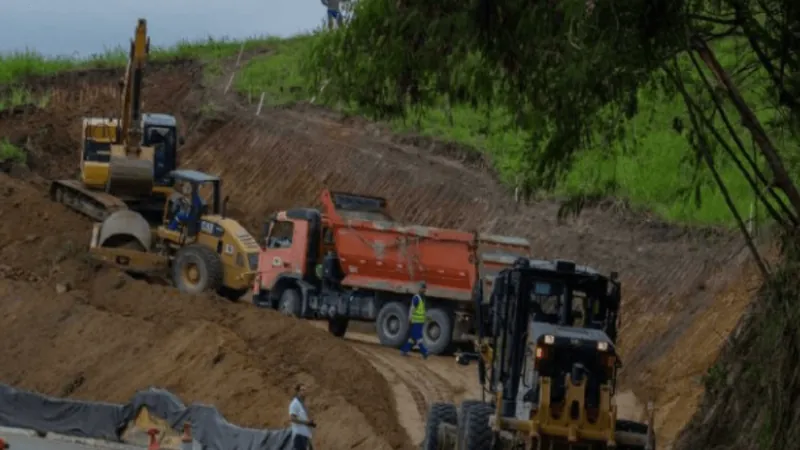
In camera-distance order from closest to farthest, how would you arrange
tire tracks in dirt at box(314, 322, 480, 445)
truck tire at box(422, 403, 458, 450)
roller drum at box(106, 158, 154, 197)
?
truck tire at box(422, 403, 458, 450) < tire tracks in dirt at box(314, 322, 480, 445) < roller drum at box(106, 158, 154, 197)

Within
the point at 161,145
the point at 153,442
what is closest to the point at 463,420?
the point at 153,442

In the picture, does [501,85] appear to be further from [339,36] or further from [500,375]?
[500,375]

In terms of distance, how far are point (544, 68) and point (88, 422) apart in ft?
50.2

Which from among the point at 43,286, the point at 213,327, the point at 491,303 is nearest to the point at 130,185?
the point at 43,286

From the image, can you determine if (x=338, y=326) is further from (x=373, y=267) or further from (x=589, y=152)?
(x=589, y=152)

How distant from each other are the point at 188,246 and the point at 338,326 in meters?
3.83

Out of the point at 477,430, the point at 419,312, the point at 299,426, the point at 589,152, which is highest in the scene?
the point at 589,152

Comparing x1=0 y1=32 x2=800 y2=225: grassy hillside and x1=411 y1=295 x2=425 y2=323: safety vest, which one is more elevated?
x1=0 y1=32 x2=800 y2=225: grassy hillside

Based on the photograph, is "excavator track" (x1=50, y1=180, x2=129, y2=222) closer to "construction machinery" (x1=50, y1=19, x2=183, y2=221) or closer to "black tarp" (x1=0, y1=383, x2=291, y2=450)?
"construction machinery" (x1=50, y1=19, x2=183, y2=221)

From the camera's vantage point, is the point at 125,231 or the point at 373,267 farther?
the point at 125,231

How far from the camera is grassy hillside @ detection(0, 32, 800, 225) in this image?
14.8 metres

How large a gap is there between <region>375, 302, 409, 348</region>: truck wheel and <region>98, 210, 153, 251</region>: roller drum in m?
5.84

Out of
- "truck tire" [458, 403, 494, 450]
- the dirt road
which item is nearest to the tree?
"truck tire" [458, 403, 494, 450]

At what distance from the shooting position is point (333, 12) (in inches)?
467
